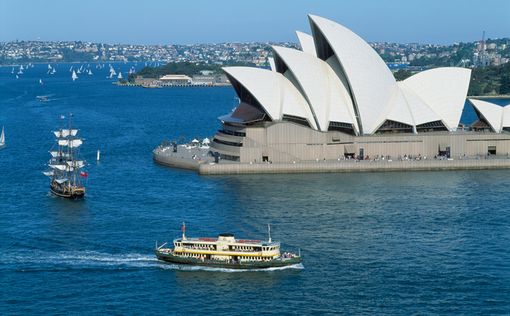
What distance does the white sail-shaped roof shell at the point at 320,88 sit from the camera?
55312 millimetres

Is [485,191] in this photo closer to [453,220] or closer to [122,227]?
[453,220]

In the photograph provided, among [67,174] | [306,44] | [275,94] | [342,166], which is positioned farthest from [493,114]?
[67,174]

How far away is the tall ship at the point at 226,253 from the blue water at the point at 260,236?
0.48 m

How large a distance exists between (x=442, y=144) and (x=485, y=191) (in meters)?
9.98

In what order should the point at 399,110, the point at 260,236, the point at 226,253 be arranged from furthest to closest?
1. the point at 399,110
2. the point at 260,236
3. the point at 226,253

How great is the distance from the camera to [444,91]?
58156 millimetres

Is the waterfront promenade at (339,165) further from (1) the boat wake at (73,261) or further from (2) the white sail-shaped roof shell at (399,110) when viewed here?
(1) the boat wake at (73,261)

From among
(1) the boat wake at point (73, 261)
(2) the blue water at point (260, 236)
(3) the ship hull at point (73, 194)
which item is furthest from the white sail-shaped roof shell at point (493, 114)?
(1) the boat wake at point (73, 261)

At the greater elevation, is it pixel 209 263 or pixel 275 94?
pixel 275 94

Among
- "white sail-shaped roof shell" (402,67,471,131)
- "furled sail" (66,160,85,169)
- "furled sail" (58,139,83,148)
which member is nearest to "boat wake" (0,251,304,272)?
"furled sail" (66,160,85,169)

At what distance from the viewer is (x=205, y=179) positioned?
5075 cm

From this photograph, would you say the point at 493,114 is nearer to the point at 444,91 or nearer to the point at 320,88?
the point at 444,91

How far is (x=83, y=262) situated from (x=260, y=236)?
7.14m

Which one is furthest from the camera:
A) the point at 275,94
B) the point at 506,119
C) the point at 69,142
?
the point at 506,119
